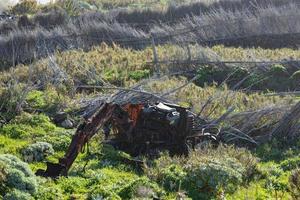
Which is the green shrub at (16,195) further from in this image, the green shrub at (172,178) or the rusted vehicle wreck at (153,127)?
the rusted vehicle wreck at (153,127)

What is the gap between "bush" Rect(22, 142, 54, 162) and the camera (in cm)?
1027

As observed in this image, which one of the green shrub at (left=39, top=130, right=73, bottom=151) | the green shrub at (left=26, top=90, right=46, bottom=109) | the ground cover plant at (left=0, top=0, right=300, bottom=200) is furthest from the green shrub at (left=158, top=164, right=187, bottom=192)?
the green shrub at (left=26, top=90, right=46, bottom=109)

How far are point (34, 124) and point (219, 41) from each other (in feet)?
39.6

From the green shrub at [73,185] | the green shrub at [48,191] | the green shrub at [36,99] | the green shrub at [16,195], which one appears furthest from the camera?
the green shrub at [36,99]

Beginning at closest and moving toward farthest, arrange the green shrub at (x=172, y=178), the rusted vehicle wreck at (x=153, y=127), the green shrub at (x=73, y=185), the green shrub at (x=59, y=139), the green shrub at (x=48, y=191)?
the green shrub at (x=48, y=191) → the green shrub at (x=73, y=185) → the green shrub at (x=172, y=178) → the rusted vehicle wreck at (x=153, y=127) → the green shrub at (x=59, y=139)

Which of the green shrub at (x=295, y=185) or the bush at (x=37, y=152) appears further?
the bush at (x=37, y=152)

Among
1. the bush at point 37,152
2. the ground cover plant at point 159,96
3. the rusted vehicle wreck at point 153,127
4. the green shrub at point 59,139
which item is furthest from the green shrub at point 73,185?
the green shrub at point 59,139

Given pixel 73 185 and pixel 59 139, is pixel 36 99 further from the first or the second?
pixel 73 185

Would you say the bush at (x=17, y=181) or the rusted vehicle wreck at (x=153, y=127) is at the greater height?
the bush at (x=17, y=181)

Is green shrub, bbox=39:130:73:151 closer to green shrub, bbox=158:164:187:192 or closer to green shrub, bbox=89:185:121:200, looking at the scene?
green shrub, bbox=158:164:187:192

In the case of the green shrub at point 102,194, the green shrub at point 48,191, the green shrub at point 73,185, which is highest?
the green shrub at point 48,191

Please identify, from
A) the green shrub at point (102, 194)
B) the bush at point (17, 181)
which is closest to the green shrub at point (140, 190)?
the green shrub at point (102, 194)

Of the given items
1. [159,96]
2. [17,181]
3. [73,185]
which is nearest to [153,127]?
[159,96]

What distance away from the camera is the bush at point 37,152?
1027cm
